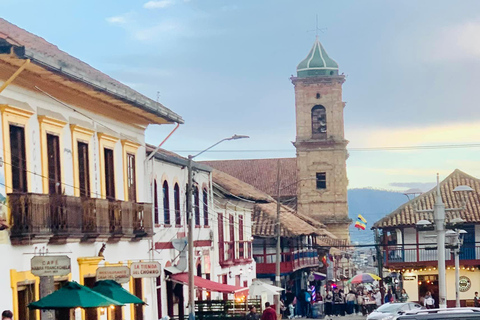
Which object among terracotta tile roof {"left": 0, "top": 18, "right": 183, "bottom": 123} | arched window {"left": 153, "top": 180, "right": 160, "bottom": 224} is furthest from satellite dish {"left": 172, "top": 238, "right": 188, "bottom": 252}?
terracotta tile roof {"left": 0, "top": 18, "right": 183, "bottom": 123}

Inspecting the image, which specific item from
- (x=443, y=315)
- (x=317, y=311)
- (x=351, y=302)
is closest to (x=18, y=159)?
(x=443, y=315)

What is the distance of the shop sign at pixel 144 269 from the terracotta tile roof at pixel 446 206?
30354mm

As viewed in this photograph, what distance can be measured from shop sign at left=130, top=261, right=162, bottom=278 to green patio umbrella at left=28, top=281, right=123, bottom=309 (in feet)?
20.9

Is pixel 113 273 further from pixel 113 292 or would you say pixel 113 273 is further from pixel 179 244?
pixel 179 244

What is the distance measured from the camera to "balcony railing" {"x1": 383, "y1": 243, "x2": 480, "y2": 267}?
57281 mm

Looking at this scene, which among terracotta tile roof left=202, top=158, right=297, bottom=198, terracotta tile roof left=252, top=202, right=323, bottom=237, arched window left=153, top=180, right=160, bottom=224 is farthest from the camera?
terracotta tile roof left=202, top=158, right=297, bottom=198

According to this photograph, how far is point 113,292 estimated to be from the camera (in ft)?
77.9

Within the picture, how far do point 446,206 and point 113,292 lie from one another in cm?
3972

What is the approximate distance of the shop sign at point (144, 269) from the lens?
27.4 m

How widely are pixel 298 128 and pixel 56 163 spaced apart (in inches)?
3653

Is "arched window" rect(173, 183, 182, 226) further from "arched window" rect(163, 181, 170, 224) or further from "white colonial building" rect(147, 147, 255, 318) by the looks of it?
"arched window" rect(163, 181, 170, 224)

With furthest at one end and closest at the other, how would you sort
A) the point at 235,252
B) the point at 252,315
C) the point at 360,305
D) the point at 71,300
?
the point at 360,305
the point at 235,252
the point at 252,315
the point at 71,300

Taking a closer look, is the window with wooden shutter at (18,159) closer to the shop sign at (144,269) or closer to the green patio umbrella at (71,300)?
the green patio umbrella at (71,300)

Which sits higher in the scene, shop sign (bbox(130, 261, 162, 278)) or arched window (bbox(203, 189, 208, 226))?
arched window (bbox(203, 189, 208, 226))
